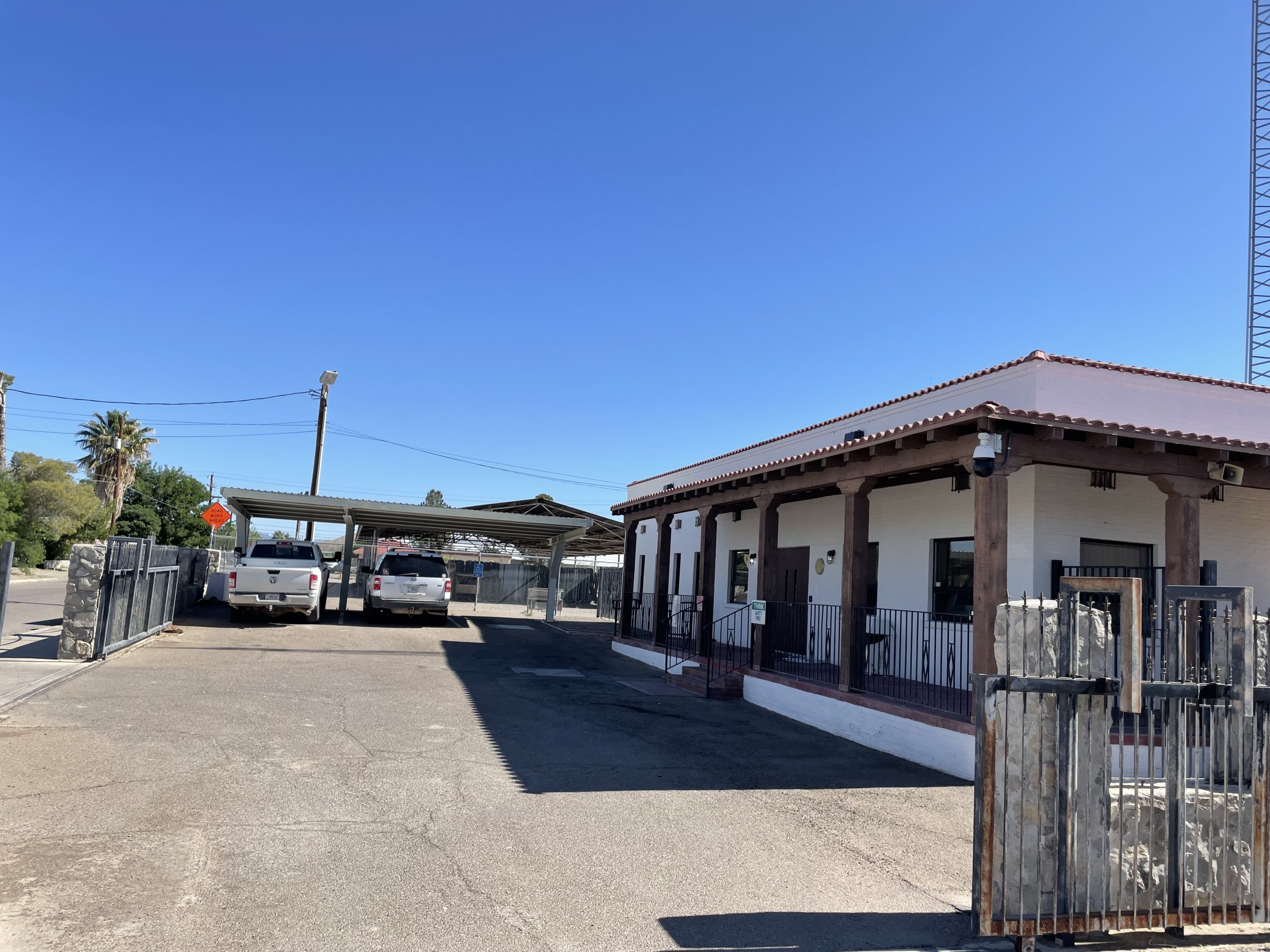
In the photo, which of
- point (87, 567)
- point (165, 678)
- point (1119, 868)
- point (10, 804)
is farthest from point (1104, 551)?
point (87, 567)

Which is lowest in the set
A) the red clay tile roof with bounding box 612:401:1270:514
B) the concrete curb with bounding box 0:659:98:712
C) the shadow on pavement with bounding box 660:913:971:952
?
the shadow on pavement with bounding box 660:913:971:952

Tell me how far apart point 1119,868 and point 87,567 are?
41.6 ft

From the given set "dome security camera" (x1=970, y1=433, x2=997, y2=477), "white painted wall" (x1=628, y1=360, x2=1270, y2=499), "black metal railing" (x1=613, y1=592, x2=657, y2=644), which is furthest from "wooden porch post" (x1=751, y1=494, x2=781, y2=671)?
"black metal railing" (x1=613, y1=592, x2=657, y2=644)

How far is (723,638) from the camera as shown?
62.1ft

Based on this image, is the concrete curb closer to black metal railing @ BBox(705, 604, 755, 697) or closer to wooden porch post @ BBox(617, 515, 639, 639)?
black metal railing @ BBox(705, 604, 755, 697)

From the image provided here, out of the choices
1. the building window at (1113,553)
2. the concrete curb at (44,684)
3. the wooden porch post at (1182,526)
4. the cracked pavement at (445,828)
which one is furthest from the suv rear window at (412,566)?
the wooden porch post at (1182,526)

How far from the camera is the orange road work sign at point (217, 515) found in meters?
20.8

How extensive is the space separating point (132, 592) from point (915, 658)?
1221cm

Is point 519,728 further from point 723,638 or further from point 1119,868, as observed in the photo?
point 723,638

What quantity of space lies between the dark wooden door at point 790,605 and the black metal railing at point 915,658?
1.29 metres

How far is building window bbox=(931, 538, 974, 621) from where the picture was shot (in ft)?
39.1

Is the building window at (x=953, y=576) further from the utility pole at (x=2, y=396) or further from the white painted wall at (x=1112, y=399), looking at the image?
the utility pole at (x=2, y=396)

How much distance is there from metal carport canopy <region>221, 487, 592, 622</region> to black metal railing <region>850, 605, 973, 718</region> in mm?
11684

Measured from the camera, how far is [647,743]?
30.3ft
